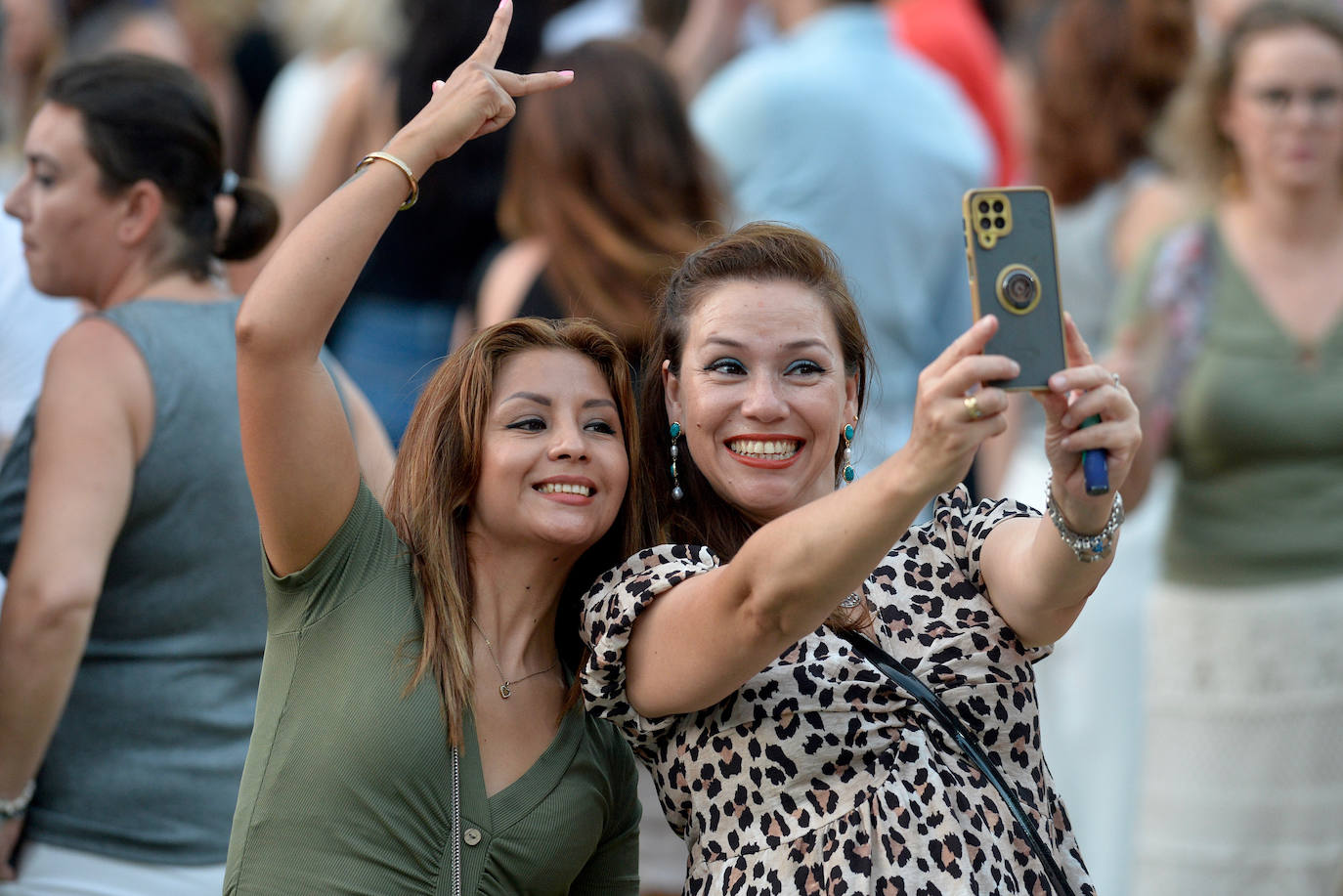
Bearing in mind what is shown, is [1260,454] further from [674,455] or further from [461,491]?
[461,491]

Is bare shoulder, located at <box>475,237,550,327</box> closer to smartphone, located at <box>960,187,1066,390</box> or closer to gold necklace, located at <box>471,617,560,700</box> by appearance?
gold necklace, located at <box>471,617,560,700</box>

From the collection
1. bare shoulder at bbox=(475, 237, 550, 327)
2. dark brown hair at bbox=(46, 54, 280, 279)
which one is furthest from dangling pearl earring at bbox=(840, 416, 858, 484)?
bare shoulder at bbox=(475, 237, 550, 327)

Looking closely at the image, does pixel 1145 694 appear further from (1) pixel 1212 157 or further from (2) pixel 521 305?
(2) pixel 521 305

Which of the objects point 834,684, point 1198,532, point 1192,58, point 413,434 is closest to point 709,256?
point 413,434

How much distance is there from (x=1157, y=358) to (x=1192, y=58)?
4.29 ft

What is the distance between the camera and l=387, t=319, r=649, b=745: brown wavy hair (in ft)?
8.10

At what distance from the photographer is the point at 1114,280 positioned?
545 centimetres

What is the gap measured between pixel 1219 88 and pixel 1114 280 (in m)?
0.75

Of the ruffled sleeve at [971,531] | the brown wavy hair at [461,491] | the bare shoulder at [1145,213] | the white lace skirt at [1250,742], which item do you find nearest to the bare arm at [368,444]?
the brown wavy hair at [461,491]

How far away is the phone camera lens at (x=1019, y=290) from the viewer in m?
2.06

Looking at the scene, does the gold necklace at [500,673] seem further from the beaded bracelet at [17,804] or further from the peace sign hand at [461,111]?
the beaded bracelet at [17,804]

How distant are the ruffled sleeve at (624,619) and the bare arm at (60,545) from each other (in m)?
0.98

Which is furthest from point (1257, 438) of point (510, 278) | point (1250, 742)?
point (510, 278)

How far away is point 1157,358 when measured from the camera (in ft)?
15.6
